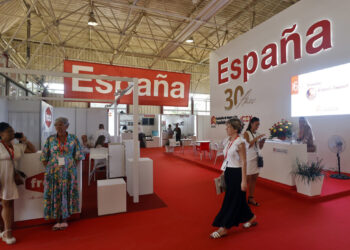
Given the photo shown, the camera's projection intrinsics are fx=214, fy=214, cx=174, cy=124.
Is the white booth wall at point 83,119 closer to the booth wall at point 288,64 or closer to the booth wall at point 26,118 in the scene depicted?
the booth wall at point 26,118

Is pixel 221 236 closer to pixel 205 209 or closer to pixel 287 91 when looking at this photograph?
pixel 205 209

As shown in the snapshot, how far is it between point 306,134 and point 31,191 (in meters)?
5.50

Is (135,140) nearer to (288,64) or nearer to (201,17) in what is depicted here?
(288,64)

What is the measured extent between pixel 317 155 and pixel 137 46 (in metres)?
12.4

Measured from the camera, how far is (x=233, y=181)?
248cm

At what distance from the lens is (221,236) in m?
2.52

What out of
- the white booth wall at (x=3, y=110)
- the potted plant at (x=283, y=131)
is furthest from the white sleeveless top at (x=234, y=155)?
the white booth wall at (x=3, y=110)

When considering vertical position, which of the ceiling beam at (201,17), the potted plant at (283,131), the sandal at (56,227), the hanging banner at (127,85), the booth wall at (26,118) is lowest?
the sandal at (56,227)

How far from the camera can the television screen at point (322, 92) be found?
188 inches

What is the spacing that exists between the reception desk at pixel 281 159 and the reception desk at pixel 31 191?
425cm

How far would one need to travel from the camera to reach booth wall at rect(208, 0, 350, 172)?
518 cm

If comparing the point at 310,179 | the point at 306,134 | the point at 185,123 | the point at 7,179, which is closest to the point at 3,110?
the point at 7,179

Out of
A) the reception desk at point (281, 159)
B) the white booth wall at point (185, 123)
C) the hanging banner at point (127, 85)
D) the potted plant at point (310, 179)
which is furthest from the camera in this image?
the white booth wall at point (185, 123)

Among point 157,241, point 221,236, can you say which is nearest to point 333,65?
point 221,236
